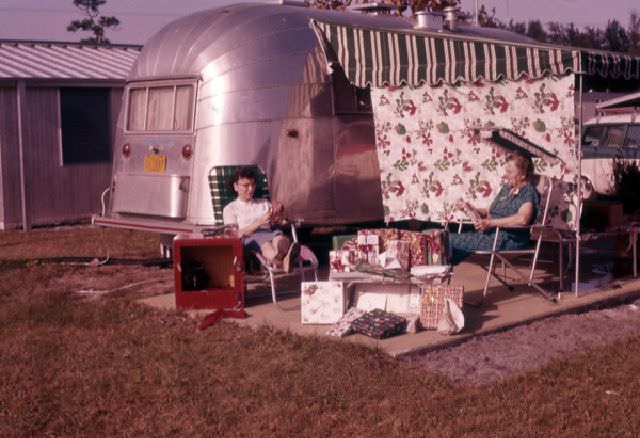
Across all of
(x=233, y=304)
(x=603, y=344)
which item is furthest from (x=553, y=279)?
(x=233, y=304)

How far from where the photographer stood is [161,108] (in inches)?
356

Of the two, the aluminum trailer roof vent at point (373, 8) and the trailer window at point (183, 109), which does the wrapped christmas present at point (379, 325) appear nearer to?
the trailer window at point (183, 109)

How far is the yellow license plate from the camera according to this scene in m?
8.91

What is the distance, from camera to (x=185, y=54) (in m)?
8.80

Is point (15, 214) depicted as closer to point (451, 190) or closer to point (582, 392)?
point (451, 190)

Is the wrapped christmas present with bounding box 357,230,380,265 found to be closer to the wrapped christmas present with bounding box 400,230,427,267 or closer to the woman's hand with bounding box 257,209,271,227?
the wrapped christmas present with bounding box 400,230,427,267

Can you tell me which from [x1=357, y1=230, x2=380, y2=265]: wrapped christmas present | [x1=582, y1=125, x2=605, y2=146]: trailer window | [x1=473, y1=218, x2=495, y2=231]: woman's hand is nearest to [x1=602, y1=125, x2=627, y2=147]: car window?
[x1=582, y1=125, x2=605, y2=146]: trailer window

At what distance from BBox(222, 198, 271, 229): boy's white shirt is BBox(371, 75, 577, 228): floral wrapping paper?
116cm

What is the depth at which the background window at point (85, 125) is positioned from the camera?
13.8m

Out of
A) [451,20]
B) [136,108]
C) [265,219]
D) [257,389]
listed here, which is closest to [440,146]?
[265,219]

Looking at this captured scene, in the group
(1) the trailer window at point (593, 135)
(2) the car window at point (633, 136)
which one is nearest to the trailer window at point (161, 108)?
(2) the car window at point (633, 136)

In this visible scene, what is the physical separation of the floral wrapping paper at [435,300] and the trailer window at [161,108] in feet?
11.1

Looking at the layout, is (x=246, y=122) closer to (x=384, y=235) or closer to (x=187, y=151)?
(x=187, y=151)

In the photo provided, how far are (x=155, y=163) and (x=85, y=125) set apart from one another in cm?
551
